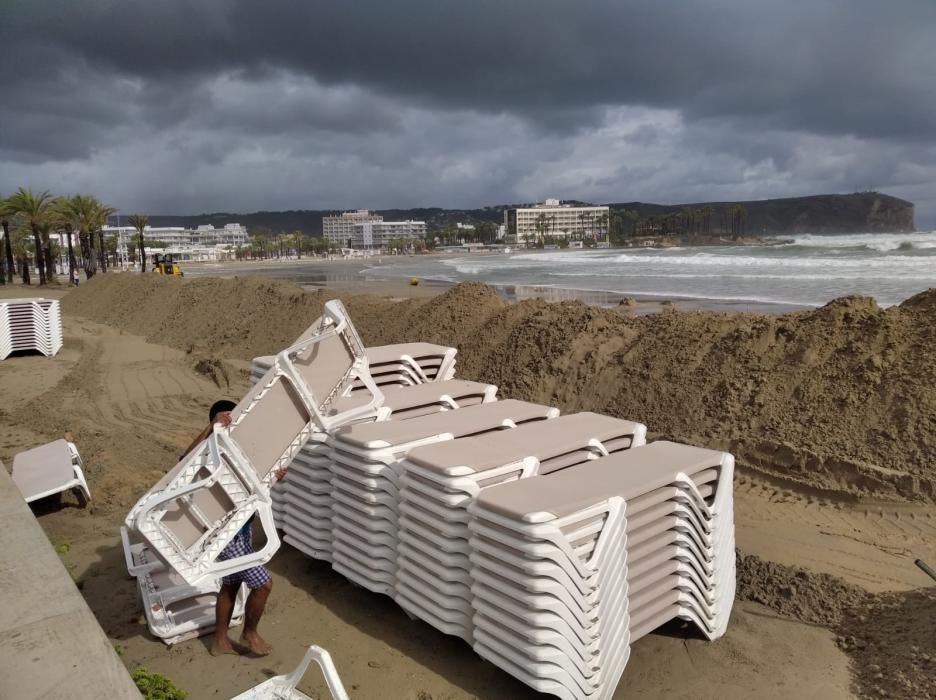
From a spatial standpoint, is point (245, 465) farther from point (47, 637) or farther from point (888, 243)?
point (888, 243)

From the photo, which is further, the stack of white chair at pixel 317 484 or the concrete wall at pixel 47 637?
the stack of white chair at pixel 317 484

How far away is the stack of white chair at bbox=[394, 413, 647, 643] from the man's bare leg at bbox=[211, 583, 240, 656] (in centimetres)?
116

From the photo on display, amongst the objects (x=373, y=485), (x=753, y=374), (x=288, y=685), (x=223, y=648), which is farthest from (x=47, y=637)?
(x=753, y=374)

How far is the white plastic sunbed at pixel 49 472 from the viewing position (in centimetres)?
692

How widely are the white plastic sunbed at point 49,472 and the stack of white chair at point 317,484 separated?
8.75 ft

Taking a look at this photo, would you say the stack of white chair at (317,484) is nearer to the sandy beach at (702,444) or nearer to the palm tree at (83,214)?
the sandy beach at (702,444)

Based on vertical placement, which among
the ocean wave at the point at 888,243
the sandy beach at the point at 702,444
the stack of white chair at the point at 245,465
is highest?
the ocean wave at the point at 888,243

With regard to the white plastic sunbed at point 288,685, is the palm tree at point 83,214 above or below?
above

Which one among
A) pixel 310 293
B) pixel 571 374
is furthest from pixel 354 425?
pixel 310 293

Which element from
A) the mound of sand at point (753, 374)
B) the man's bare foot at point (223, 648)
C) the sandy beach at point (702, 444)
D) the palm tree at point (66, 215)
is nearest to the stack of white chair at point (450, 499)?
the sandy beach at point (702, 444)

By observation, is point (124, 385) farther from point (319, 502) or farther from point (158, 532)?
point (158, 532)

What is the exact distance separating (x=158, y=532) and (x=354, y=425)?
1.94 metres

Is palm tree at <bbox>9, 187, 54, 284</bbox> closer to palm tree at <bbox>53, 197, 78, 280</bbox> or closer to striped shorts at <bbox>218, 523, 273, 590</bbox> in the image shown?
palm tree at <bbox>53, 197, 78, 280</bbox>

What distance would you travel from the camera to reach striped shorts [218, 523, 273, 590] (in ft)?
14.3
